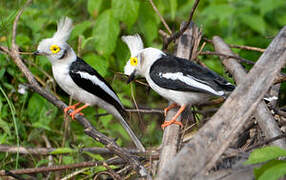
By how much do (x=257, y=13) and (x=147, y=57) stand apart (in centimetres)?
429

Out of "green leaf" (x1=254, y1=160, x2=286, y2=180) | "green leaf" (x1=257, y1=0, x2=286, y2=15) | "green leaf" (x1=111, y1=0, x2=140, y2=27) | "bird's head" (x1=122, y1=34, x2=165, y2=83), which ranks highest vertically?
"green leaf" (x1=257, y1=0, x2=286, y2=15)

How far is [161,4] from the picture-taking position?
4867mm

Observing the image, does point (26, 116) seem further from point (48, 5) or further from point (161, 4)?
point (48, 5)

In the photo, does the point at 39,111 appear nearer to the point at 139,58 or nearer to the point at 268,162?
the point at 139,58

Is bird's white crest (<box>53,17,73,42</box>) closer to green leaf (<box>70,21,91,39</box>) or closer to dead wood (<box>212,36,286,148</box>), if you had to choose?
green leaf (<box>70,21,91,39</box>)

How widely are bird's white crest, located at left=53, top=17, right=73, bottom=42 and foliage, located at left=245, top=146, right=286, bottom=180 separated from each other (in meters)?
2.18

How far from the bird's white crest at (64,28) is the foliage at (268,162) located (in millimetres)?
2179

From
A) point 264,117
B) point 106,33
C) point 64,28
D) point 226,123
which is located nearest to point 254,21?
point 106,33

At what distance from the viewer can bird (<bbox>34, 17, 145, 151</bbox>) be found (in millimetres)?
3602

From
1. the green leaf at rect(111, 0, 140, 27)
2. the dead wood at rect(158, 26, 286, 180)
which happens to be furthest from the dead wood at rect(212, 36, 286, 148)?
the green leaf at rect(111, 0, 140, 27)

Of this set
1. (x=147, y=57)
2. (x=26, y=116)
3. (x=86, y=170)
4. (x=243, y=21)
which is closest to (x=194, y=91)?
(x=147, y=57)

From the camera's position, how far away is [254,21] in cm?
637

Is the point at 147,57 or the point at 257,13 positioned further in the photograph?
the point at 257,13

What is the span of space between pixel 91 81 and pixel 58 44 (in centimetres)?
43
